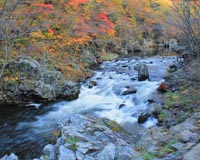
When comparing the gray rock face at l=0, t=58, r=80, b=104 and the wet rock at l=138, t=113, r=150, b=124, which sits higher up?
the gray rock face at l=0, t=58, r=80, b=104

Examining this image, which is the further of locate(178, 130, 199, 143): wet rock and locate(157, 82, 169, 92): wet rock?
locate(157, 82, 169, 92): wet rock

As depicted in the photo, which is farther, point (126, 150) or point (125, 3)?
point (125, 3)

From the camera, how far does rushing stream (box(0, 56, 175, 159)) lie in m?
7.68

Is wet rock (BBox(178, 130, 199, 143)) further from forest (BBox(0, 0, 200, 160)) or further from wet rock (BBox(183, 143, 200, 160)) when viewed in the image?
wet rock (BBox(183, 143, 200, 160))

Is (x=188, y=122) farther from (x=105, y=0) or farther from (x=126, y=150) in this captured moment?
(x=105, y=0)

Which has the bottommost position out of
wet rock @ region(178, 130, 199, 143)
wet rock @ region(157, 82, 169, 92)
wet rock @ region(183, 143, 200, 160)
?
wet rock @ region(157, 82, 169, 92)

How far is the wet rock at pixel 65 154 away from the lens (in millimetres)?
4637

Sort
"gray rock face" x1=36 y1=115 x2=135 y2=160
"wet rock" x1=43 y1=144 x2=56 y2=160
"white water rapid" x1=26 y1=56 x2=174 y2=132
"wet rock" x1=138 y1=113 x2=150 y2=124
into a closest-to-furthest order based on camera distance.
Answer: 1. "gray rock face" x1=36 y1=115 x2=135 y2=160
2. "wet rock" x1=43 y1=144 x2=56 y2=160
3. "wet rock" x1=138 y1=113 x2=150 y2=124
4. "white water rapid" x1=26 y1=56 x2=174 y2=132

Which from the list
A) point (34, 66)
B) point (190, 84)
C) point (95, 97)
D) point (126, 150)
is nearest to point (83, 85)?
point (95, 97)

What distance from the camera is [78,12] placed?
66.2 feet

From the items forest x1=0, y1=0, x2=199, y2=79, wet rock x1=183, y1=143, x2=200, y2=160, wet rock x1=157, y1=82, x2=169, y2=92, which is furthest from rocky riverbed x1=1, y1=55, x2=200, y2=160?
wet rock x1=157, y1=82, x2=169, y2=92

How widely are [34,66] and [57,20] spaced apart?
22.0 ft

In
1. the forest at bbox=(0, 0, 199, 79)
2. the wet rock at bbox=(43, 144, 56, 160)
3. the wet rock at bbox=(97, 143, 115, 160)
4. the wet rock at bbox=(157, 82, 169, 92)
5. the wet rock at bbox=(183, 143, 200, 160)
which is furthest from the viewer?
the wet rock at bbox=(157, 82, 169, 92)

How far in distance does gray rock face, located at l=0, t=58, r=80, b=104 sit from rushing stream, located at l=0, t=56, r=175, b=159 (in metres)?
0.53
